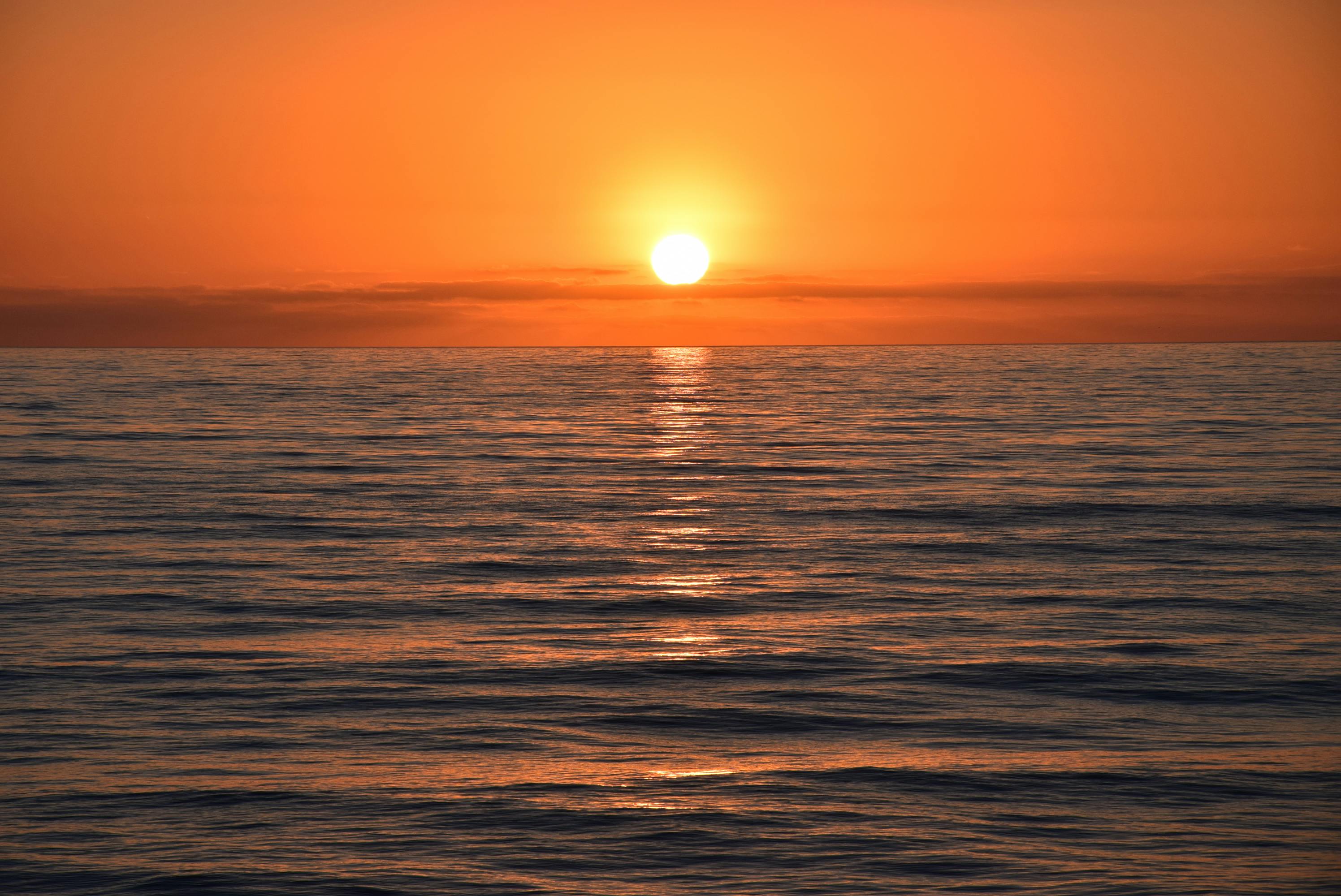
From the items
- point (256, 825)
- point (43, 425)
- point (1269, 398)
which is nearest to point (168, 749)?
point (256, 825)

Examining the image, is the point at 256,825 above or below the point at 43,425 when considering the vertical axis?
below

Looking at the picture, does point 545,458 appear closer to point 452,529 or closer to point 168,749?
point 452,529

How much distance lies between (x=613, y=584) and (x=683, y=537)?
5593 millimetres

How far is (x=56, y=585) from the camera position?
842 inches

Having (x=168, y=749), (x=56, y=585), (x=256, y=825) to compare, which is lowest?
(x=256, y=825)

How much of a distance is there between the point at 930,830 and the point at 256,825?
5827 mm

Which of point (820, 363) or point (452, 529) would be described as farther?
point (820, 363)

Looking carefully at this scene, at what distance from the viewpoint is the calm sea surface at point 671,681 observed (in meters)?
10.2

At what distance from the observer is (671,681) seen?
15391 mm

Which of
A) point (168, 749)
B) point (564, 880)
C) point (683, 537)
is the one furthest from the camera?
point (683, 537)

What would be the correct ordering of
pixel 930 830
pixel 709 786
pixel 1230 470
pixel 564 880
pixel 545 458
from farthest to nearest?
pixel 545 458
pixel 1230 470
pixel 709 786
pixel 930 830
pixel 564 880

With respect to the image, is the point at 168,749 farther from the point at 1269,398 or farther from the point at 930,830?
the point at 1269,398

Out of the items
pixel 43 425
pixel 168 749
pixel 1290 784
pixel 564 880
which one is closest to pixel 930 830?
pixel 564 880

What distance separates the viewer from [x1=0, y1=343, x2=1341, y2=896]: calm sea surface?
1016 cm
